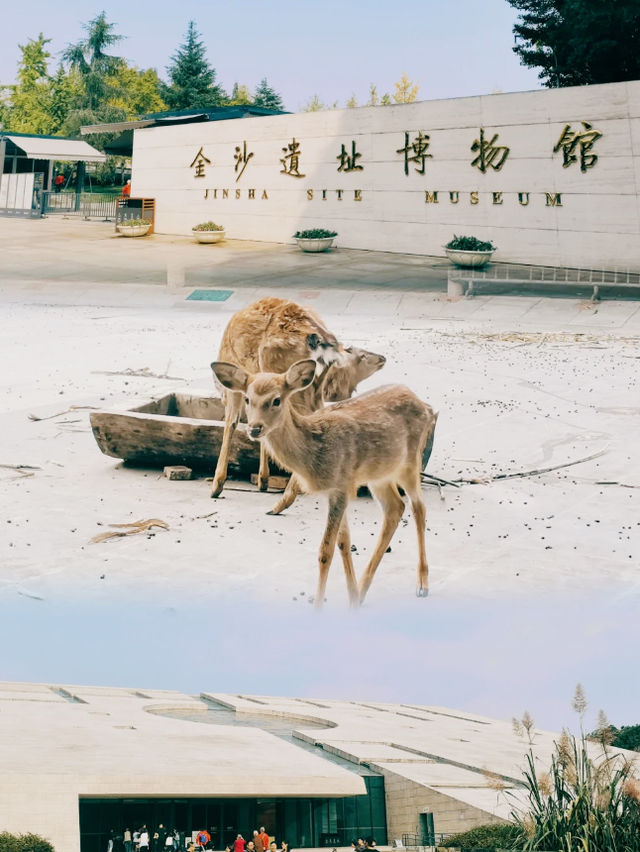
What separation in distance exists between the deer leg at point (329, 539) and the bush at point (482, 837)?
524 inches

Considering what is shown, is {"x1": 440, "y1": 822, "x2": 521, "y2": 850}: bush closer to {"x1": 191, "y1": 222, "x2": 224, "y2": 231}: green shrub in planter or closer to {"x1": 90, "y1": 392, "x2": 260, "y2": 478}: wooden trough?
{"x1": 90, "y1": 392, "x2": 260, "y2": 478}: wooden trough

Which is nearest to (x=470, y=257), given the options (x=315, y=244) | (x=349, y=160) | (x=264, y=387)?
(x=315, y=244)

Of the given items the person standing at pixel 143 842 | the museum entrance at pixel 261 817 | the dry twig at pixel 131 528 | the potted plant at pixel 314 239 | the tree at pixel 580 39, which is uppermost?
the tree at pixel 580 39

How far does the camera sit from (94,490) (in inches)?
444

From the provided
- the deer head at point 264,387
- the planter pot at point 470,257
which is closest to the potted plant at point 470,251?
the planter pot at point 470,257

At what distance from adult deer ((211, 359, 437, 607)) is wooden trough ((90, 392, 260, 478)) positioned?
4.10m

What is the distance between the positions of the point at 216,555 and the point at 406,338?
545 inches

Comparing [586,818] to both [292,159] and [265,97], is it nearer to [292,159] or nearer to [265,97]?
[292,159]

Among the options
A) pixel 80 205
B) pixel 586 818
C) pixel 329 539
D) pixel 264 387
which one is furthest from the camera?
pixel 80 205

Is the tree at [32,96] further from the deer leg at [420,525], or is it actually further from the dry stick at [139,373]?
the deer leg at [420,525]

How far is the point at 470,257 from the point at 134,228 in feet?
61.0

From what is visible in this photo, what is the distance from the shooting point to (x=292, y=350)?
7176mm

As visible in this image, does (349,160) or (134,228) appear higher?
(349,160)

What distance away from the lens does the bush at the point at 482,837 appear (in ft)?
59.5
